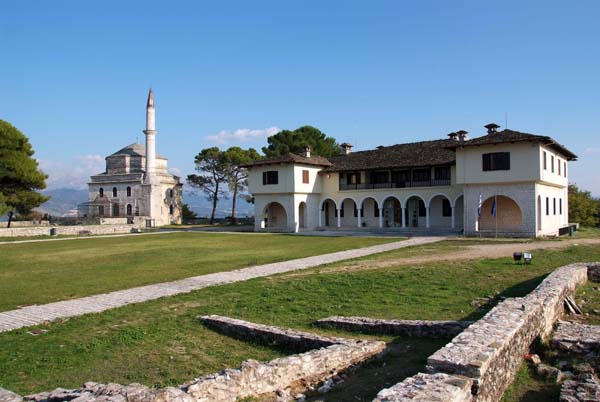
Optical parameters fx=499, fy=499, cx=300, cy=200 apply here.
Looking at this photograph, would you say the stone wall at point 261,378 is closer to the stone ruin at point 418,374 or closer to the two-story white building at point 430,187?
the stone ruin at point 418,374

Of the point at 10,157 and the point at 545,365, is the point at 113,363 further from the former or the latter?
the point at 10,157

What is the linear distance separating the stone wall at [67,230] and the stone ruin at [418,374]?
34734 mm

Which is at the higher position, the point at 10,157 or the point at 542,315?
the point at 10,157

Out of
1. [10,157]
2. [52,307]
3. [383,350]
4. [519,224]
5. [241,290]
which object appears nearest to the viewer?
[383,350]

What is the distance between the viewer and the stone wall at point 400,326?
8.80m

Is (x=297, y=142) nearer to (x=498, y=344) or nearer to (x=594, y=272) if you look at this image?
(x=594, y=272)

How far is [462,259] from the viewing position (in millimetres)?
19766

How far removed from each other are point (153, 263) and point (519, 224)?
25.7m

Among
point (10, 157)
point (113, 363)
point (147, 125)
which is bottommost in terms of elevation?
point (113, 363)

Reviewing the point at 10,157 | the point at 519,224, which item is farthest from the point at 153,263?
the point at 10,157

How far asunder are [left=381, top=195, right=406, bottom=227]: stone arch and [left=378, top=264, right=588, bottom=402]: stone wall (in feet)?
109

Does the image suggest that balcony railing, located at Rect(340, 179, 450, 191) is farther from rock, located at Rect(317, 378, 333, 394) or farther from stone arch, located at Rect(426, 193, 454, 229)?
rock, located at Rect(317, 378, 333, 394)

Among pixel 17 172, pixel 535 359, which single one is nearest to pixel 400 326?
pixel 535 359

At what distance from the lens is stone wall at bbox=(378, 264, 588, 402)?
5.49 meters
